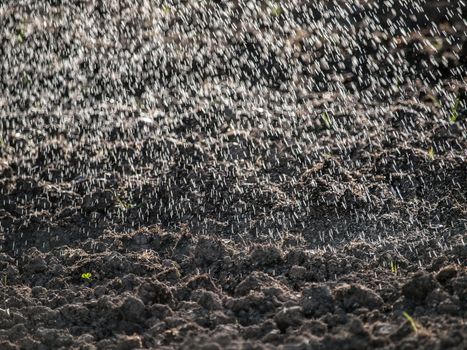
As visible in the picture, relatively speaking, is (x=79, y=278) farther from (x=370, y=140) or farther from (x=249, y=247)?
(x=370, y=140)

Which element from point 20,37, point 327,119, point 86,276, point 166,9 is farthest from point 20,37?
point 86,276

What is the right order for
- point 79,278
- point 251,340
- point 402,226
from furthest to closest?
point 402,226, point 79,278, point 251,340

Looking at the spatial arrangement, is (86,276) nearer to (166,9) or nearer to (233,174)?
(233,174)

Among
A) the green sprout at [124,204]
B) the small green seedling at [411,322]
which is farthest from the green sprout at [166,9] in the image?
the small green seedling at [411,322]

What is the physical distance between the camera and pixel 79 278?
3564 millimetres

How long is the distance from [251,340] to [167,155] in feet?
7.16

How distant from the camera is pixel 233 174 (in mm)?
4438

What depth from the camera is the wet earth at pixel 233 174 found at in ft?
9.53

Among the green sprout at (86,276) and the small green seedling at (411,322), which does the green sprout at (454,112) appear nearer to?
the small green seedling at (411,322)

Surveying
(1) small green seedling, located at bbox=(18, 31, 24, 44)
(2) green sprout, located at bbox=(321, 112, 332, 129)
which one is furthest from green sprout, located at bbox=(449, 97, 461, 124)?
(1) small green seedling, located at bbox=(18, 31, 24, 44)

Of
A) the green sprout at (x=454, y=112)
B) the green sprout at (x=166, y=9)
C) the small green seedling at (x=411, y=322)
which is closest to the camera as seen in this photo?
the small green seedling at (x=411, y=322)

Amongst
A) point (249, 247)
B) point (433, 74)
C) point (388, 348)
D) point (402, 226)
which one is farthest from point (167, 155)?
point (388, 348)

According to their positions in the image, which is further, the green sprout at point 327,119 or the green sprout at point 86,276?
the green sprout at point 327,119

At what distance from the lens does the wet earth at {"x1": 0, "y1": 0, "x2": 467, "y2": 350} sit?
290cm
